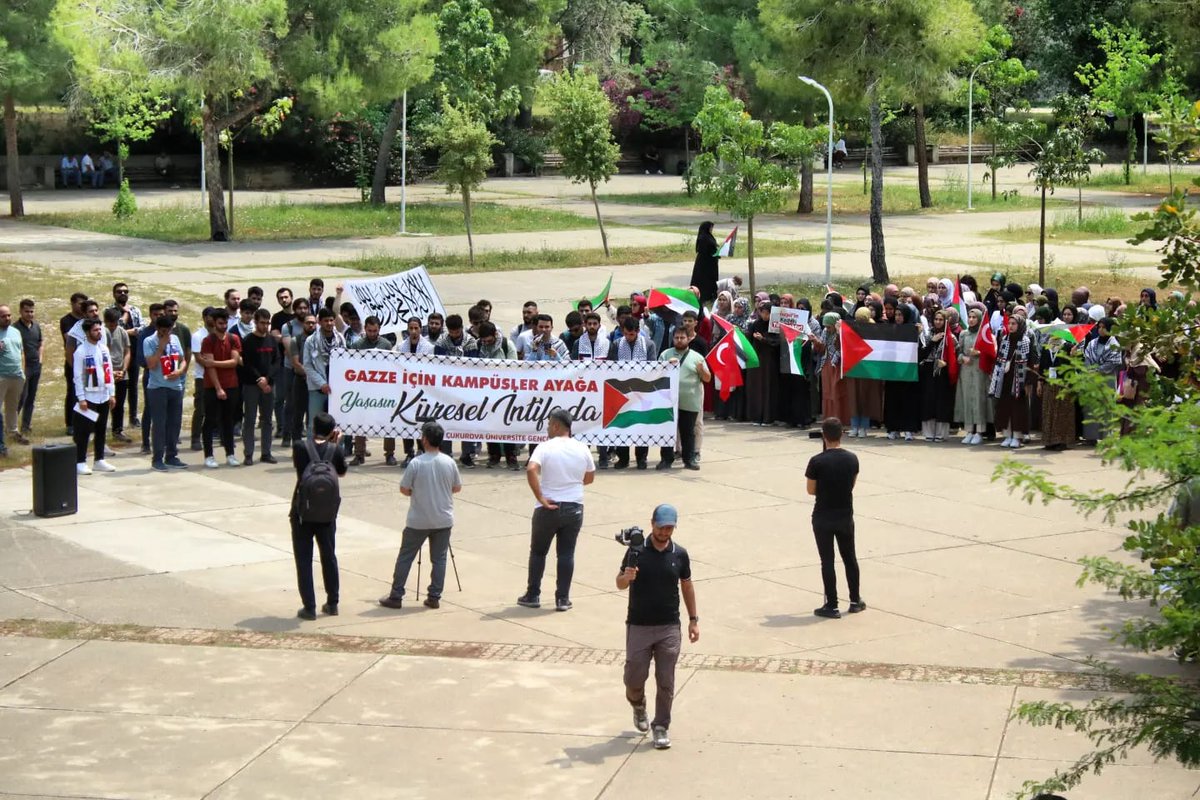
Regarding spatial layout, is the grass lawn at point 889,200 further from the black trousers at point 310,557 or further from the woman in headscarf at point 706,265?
the black trousers at point 310,557

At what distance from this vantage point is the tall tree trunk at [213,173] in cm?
3934

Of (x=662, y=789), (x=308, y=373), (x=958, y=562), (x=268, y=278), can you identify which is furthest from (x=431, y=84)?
(x=662, y=789)

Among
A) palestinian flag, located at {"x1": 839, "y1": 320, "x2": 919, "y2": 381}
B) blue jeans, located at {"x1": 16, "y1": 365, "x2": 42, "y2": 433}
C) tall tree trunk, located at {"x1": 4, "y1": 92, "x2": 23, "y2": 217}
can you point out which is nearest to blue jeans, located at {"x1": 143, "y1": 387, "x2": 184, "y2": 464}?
blue jeans, located at {"x1": 16, "y1": 365, "x2": 42, "y2": 433}

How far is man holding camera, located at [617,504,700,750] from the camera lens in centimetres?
987

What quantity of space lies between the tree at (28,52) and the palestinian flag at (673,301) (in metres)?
27.8

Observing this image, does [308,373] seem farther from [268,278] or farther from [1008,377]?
[268,278]

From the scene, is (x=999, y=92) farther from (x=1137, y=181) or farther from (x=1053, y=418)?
(x=1053, y=418)

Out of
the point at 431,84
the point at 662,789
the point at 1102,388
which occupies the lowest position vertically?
the point at 662,789

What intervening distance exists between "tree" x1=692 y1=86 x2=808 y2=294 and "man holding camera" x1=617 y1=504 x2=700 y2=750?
19.1m

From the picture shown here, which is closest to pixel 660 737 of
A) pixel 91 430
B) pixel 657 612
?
pixel 657 612

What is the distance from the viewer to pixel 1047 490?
242 inches

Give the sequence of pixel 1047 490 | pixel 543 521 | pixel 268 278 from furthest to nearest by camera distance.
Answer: pixel 268 278 < pixel 543 521 < pixel 1047 490

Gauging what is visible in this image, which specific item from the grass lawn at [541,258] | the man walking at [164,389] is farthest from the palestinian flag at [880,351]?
the grass lawn at [541,258]

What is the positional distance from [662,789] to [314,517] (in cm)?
408
